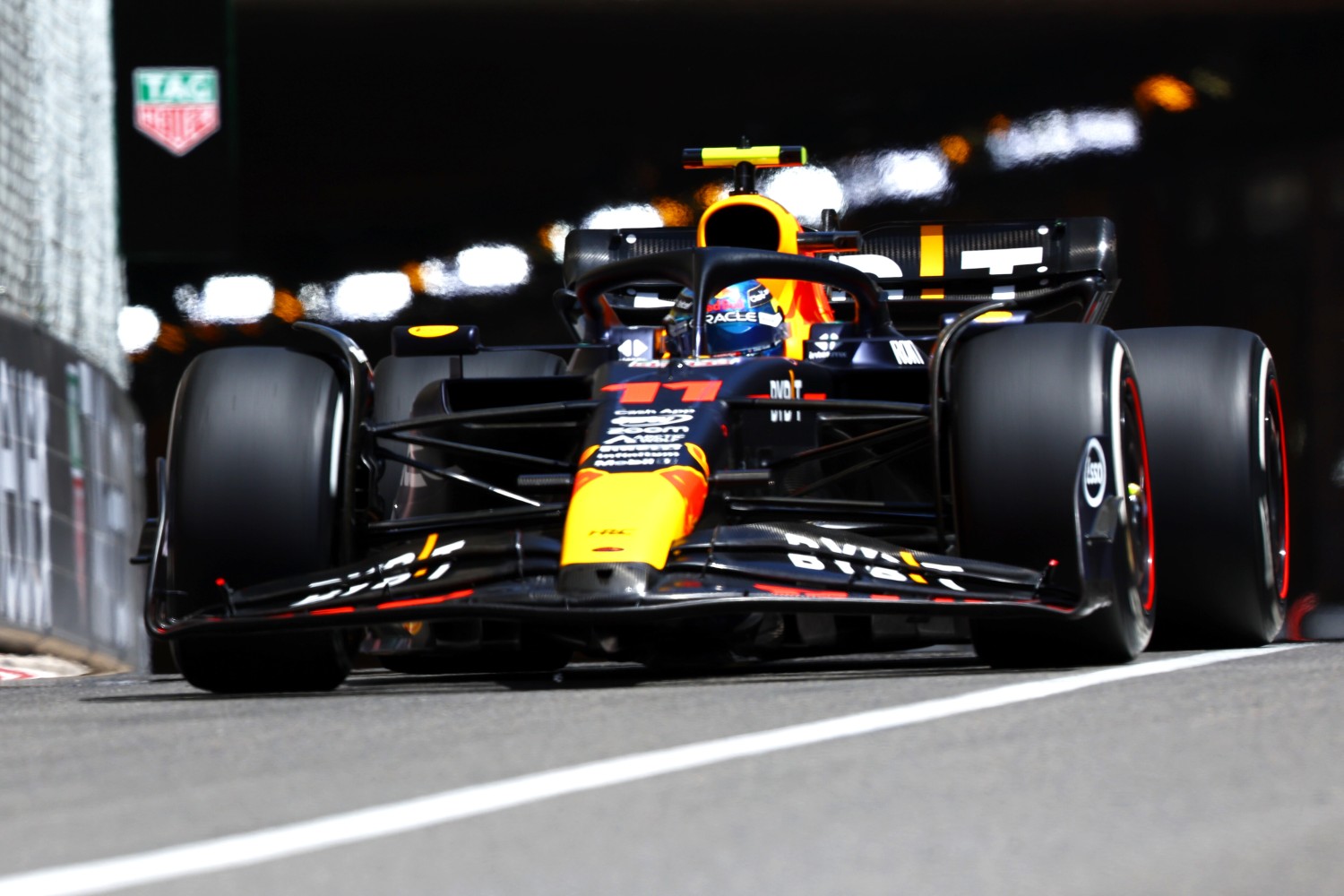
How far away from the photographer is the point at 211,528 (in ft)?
18.9

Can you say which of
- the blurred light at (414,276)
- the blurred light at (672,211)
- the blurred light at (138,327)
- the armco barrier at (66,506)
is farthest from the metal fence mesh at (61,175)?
the blurred light at (672,211)

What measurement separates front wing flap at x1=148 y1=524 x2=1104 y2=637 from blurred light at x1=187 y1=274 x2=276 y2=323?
7608 millimetres

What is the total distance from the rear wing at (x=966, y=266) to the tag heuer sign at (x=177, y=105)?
15.4 ft

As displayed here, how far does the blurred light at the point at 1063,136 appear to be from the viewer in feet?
41.1

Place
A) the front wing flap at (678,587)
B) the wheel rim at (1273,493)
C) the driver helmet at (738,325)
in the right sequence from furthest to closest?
the driver helmet at (738,325) < the wheel rim at (1273,493) < the front wing flap at (678,587)

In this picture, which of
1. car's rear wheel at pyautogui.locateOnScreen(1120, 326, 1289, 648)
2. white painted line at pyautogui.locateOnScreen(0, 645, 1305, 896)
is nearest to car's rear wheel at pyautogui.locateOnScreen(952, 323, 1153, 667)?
car's rear wheel at pyautogui.locateOnScreen(1120, 326, 1289, 648)

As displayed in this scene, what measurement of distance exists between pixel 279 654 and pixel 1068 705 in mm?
2304

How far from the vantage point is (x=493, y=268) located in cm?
1286

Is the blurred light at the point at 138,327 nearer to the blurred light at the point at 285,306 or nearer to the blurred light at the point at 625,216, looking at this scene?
the blurred light at the point at 285,306

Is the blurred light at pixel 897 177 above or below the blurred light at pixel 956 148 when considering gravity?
below

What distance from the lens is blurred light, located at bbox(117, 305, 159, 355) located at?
42.4 ft

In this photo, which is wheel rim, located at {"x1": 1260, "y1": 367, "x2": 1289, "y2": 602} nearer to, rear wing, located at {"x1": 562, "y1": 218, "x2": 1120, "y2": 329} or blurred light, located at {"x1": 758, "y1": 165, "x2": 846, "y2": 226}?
rear wing, located at {"x1": 562, "y1": 218, "x2": 1120, "y2": 329}

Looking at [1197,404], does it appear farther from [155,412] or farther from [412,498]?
[155,412]

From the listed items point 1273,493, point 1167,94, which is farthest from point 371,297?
point 1273,493
